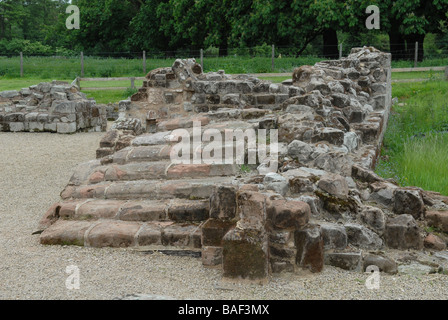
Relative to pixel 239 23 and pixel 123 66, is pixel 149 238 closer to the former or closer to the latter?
pixel 123 66

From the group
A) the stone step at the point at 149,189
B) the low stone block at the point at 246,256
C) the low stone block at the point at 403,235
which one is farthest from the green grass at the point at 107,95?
the low stone block at the point at 403,235

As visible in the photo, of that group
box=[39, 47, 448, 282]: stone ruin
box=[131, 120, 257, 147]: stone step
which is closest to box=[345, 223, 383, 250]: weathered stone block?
box=[39, 47, 448, 282]: stone ruin

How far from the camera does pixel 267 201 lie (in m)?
4.50

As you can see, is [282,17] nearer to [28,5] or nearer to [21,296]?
[21,296]

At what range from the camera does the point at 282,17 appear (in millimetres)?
23328

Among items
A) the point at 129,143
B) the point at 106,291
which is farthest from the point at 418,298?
the point at 129,143

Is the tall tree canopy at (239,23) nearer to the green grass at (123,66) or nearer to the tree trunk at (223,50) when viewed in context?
the tree trunk at (223,50)

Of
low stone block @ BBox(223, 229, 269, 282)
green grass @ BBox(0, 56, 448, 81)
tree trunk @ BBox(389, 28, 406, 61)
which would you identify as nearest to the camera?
low stone block @ BBox(223, 229, 269, 282)

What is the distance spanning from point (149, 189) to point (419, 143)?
5.16 metres

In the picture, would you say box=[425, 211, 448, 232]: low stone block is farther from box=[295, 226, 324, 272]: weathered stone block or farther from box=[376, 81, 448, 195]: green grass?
box=[376, 81, 448, 195]: green grass

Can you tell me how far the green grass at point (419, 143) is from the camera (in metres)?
6.91

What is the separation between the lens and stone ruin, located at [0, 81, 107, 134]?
13414 mm

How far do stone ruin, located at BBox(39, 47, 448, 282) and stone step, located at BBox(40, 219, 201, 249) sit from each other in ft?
0.03
